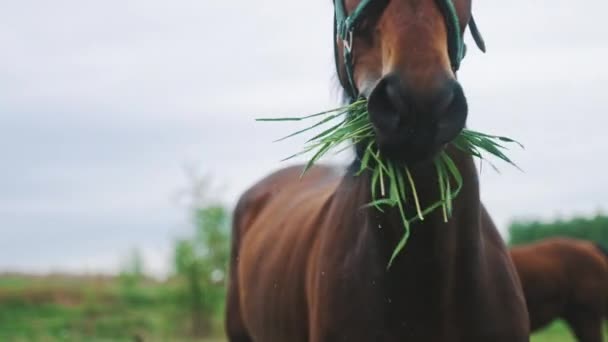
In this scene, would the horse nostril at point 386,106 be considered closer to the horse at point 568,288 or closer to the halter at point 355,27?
the halter at point 355,27

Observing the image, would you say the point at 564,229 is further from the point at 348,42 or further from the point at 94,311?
the point at 348,42

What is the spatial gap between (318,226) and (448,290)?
1020 millimetres

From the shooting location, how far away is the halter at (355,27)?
3068mm

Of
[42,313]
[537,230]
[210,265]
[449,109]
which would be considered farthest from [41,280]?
[449,109]

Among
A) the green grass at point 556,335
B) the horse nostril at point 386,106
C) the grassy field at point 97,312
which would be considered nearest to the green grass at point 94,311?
the grassy field at point 97,312

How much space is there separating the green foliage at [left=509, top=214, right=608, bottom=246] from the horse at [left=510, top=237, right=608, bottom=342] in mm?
5071

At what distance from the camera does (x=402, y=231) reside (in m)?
3.38

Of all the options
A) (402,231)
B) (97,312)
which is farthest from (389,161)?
(97,312)

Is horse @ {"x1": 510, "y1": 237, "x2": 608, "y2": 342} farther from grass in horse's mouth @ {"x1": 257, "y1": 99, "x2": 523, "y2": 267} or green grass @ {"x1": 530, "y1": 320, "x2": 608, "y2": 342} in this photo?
grass in horse's mouth @ {"x1": 257, "y1": 99, "x2": 523, "y2": 267}

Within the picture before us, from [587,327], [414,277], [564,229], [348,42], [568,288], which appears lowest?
[587,327]

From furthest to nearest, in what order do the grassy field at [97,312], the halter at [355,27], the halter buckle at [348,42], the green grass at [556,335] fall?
the grassy field at [97,312] → the green grass at [556,335] → the halter buckle at [348,42] → the halter at [355,27]

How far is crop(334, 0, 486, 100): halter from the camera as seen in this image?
3068mm

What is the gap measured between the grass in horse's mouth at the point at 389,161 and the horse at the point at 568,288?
10371 mm

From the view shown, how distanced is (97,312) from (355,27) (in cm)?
2013
